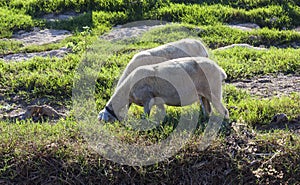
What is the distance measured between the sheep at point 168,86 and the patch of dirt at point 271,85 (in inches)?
52.6

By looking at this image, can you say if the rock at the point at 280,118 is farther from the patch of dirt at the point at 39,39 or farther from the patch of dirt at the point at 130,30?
the patch of dirt at the point at 130,30

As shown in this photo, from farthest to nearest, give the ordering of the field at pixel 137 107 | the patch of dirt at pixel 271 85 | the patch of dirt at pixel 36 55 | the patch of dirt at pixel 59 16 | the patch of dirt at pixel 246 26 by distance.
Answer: the patch of dirt at pixel 59 16 → the patch of dirt at pixel 246 26 → the patch of dirt at pixel 36 55 → the patch of dirt at pixel 271 85 → the field at pixel 137 107

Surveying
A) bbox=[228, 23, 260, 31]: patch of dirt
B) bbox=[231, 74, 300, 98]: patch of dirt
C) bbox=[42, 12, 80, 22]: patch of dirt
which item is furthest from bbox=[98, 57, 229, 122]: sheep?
bbox=[42, 12, 80, 22]: patch of dirt

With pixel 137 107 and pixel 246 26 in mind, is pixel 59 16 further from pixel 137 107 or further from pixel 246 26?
pixel 137 107

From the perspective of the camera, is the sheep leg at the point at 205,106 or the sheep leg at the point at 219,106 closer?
the sheep leg at the point at 219,106

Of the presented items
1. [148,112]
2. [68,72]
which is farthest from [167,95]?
[68,72]

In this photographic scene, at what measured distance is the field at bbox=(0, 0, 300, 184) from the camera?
5.13 metres

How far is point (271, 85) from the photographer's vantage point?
6941mm

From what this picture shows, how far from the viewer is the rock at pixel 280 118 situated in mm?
5859

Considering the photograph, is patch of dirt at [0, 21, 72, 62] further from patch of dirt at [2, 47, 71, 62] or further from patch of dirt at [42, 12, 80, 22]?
patch of dirt at [42, 12, 80, 22]

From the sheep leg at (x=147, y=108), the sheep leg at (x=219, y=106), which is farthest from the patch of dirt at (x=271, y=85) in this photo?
the sheep leg at (x=147, y=108)

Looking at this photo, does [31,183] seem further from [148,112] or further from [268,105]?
[268,105]

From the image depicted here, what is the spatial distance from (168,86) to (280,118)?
4.19 feet

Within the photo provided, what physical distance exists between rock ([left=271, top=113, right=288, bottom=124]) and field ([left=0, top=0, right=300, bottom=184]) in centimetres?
1
